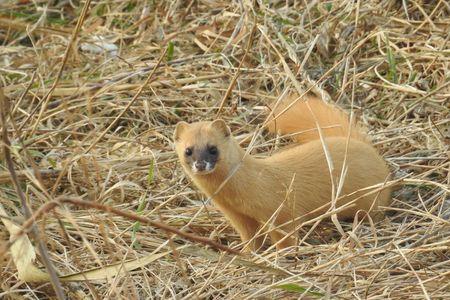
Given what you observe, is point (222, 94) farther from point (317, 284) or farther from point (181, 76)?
point (317, 284)

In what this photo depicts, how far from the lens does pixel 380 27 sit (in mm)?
5887

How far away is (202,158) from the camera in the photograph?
4.12 meters

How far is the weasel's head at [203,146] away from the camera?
4.10 meters

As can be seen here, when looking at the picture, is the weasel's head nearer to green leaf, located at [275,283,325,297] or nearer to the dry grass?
the dry grass

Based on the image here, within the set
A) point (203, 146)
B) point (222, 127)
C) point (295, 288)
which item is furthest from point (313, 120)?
point (295, 288)

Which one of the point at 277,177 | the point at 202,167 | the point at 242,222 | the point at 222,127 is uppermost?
the point at 222,127

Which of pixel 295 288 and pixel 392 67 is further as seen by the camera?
pixel 392 67

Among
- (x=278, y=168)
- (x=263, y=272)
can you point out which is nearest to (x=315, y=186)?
(x=278, y=168)

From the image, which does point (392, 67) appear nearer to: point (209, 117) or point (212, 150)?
point (209, 117)

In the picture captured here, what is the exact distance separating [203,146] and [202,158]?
0.07m

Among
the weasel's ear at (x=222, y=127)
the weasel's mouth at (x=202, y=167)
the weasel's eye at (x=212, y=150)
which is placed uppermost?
the weasel's ear at (x=222, y=127)

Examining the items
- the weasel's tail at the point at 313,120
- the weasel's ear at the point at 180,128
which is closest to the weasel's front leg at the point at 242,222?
the weasel's ear at the point at 180,128

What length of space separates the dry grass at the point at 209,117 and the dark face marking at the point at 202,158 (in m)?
0.23

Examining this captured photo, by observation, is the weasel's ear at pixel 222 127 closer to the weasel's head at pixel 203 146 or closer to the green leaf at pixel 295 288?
the weasel's head at pixel 203 146
